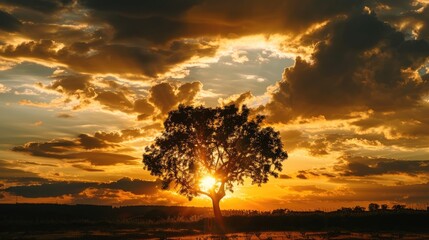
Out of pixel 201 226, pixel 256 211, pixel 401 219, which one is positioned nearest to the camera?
pixel 401 219

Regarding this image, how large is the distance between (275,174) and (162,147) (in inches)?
782

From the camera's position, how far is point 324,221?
83.5 m

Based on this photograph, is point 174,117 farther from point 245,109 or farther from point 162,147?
point 245,109

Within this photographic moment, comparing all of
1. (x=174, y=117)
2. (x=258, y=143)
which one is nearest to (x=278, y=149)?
(x=258, y=143)

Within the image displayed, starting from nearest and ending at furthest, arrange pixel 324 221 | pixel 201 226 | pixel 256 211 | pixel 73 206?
1. pixel 324 221
2. pixel 201 226
3. pixel 256 211
4. pixel 73 206

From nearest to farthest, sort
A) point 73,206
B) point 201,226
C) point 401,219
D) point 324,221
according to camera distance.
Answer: point 401,219 → point 324,221 → point 201,226 → point 73,206

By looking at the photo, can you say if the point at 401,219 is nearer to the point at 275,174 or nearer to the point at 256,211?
the point at 275,174

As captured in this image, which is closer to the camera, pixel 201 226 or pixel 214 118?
pixel 214 118

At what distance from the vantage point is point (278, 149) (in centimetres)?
8469

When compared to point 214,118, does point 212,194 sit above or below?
below

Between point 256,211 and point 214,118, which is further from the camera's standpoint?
point 256,211

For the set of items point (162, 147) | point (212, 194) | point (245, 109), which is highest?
point (245, 109)

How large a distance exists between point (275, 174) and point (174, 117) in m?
19.8

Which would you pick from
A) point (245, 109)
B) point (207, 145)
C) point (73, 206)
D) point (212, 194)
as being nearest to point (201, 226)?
point (212, 194)
